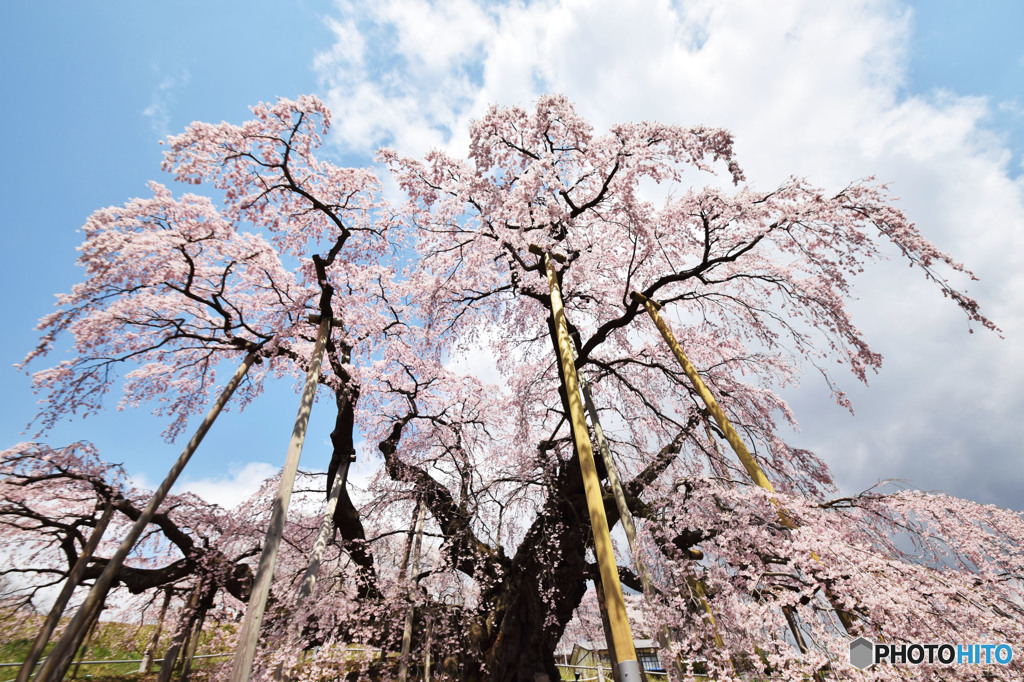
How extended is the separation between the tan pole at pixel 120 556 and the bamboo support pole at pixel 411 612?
18.0 ft

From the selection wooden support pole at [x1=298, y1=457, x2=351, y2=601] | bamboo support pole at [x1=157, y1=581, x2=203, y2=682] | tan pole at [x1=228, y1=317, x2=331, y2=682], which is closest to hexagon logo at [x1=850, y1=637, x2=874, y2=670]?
tan pole at [x1=228, y1=317, x2=331, y2=682]

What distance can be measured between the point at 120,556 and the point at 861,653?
870 cm

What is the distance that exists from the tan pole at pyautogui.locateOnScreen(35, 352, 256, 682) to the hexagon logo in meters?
8.34

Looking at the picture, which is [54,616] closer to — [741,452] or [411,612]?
[411,612]

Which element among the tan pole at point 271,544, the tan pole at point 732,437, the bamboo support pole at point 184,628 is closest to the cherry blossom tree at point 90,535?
the bamboo support pole at point 184,628

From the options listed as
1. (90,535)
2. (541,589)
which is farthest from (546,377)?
(90,535)

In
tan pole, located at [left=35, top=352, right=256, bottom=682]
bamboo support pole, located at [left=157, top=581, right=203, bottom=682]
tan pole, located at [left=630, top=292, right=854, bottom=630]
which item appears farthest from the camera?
bamboo support pole, located at [left=157, top=581, right=203, bottom=682]

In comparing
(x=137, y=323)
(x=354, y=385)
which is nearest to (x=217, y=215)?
(x=137, y=323)

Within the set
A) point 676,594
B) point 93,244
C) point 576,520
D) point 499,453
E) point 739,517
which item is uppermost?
point 93,244

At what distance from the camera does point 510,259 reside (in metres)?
7.46

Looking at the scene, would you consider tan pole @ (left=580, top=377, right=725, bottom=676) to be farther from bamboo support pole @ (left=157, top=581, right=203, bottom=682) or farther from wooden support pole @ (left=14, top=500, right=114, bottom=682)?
bamboo support pole @ (left=157, top=581, right=203, bottom=682)

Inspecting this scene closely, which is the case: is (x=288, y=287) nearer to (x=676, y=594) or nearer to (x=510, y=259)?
(x=510, y=259)

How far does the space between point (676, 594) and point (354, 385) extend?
7.88 meters

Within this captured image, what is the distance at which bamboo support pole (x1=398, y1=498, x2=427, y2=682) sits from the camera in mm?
8243
